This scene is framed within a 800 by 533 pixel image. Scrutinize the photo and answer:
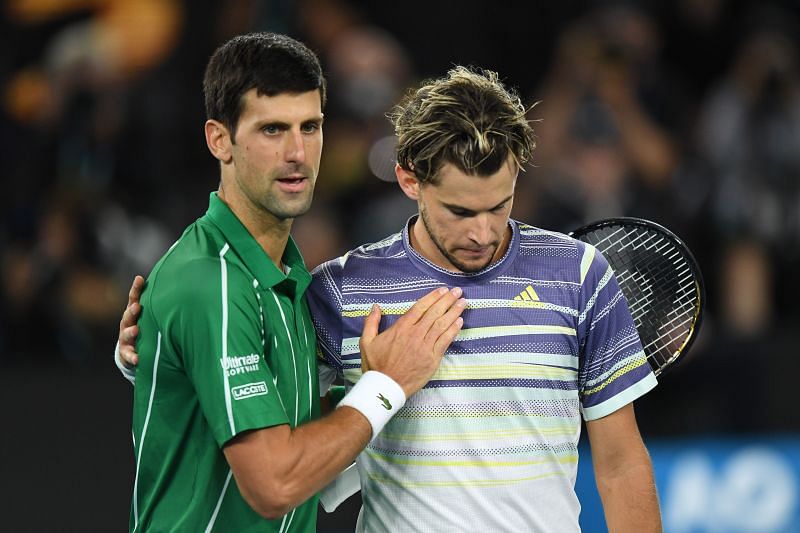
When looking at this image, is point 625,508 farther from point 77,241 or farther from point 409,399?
point 77,241

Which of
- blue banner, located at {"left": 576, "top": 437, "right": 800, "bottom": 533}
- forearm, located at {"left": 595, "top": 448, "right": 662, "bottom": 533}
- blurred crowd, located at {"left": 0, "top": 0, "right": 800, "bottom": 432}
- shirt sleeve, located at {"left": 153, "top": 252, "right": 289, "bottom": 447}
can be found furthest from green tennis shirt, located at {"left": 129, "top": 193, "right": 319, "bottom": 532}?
blue banner, located at {"left": 576, "top": 437, "right": 800, "bottom": 533}

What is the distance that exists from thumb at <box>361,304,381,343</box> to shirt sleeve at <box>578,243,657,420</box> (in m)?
0.55

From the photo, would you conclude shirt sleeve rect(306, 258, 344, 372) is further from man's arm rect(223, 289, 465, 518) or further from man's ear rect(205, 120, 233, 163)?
man's ear rect(205, 120, 233, 163)

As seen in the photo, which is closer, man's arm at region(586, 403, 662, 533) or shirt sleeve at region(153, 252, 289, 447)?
shirt sleeve at region(153, 252, 289, 447)

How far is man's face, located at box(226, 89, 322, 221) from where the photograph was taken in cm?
359

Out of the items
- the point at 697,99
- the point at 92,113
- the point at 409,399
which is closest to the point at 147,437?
the point at 409,399

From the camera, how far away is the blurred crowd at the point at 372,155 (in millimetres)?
7609

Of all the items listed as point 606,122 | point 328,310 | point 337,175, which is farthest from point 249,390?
point 606,122

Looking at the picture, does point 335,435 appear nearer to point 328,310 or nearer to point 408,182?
point 328,310

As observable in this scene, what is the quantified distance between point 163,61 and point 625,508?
5.49 m

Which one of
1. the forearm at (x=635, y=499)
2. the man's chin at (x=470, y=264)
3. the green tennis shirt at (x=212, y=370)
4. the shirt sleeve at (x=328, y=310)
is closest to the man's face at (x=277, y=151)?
the green tennis shirt at (x=212, y=370)

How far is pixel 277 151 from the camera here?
11.8ft

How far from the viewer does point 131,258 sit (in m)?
7.70

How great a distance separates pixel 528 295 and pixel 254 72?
96 centimetres
